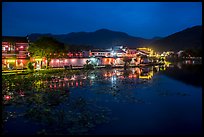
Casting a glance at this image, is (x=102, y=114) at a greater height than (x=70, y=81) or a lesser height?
lesser

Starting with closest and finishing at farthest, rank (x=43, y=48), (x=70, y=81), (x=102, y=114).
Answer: (x=102, y=114)
(x=70, y=81)
(x=43, y=48)

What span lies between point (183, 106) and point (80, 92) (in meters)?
11.8

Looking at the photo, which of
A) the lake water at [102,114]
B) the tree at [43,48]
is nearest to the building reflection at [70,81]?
the lake water at [102,114]

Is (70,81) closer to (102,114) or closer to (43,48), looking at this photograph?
(43,48)

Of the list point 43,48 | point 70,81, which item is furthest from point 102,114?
point 43,48

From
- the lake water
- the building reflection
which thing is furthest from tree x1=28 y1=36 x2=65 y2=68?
the lake water

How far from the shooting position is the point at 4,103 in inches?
885

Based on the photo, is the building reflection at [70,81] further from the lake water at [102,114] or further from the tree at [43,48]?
the tree at [43,48]

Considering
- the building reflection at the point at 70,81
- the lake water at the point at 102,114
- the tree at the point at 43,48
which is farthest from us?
the tree at the point at 43,48

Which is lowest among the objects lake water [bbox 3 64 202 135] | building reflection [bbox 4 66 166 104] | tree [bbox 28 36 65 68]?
lake water [bbox 3 64 202 135]

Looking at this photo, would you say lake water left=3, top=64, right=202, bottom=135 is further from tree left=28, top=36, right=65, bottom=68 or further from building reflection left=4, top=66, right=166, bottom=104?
tree left=28, top=36, right=65, bottom=68

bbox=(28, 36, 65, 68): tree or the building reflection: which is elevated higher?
bbox=(28, 36, 65, 68): tree

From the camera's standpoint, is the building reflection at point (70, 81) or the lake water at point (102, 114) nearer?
the lake water at point (102, 114)

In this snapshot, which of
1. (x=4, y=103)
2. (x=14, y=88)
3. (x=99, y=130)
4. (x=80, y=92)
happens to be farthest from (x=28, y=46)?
(x=99, y=130)
